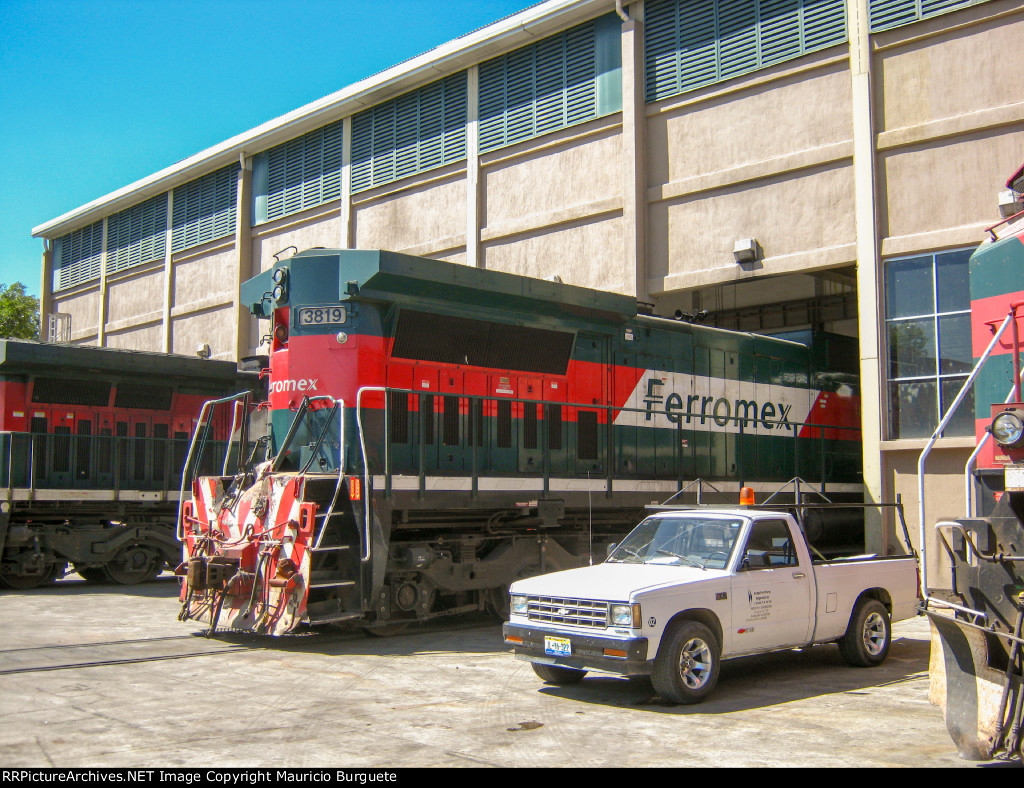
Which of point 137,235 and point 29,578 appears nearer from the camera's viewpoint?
point 29,578

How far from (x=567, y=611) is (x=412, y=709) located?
1.44 meters

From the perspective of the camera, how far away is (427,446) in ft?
35.9

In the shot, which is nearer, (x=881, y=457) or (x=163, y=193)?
(x=881, y=457)

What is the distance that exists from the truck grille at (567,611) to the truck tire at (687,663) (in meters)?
0.51

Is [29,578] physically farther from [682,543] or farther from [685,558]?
[685,558]

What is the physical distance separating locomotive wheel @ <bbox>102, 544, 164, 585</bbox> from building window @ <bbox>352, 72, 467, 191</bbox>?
10052 mm

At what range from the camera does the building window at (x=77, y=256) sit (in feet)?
103

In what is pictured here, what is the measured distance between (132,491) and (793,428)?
1122 cm

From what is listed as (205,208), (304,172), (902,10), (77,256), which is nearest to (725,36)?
(902,10)

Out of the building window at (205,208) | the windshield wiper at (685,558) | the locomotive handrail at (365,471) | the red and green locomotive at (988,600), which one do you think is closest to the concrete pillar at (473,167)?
the building window at (205,208)

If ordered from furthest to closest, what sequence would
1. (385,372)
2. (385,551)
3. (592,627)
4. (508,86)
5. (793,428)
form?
(508,86) → (793,428) → (385,372) → (385,551) → (592,627)

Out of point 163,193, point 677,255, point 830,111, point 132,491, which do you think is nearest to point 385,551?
point 132,491

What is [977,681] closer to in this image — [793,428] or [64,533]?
[793,428]

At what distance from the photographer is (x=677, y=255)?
1677 cm
